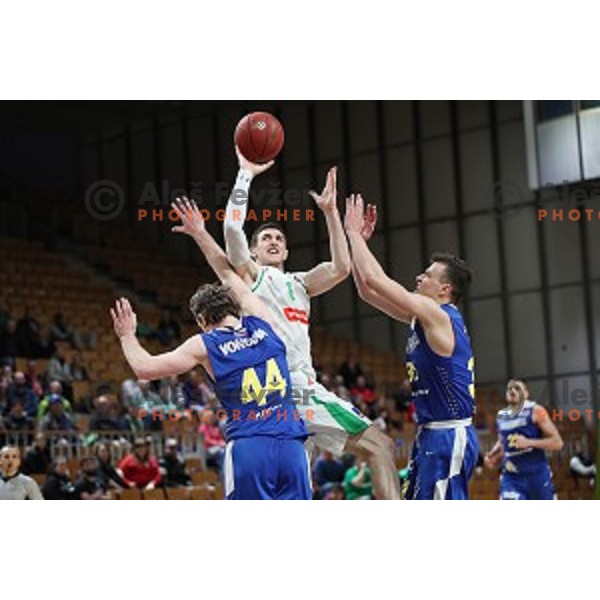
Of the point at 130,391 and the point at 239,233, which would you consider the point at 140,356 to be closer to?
the point at 239,233

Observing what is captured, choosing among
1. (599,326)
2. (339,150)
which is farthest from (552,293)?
(339,150)

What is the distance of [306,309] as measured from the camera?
9633mm

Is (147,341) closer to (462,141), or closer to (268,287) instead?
(462,141)

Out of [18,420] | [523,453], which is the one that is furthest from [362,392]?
[523,453]

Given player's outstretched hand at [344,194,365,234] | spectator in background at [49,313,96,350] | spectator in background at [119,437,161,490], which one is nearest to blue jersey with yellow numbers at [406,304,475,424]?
player's outstretched hand at [344,194,365,234]

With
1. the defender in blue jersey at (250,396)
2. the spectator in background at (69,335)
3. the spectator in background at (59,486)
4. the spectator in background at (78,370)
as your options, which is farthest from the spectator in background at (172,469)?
the defender in blue jersey at (250,396)

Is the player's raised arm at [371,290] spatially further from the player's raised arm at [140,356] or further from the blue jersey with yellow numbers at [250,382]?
the player's raised arm at [140,356]

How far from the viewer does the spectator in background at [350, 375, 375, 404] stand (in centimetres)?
1981

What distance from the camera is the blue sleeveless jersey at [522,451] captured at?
41.3ft

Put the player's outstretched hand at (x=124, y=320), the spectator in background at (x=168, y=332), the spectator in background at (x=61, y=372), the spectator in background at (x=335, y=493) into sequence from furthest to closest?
the spectator in background at (x=168, y=332)
the spectator in background at (x=61, y=372)
the spectator in background at (x=335, y=493)
the player's outstretched hand at (x=124, y=320)

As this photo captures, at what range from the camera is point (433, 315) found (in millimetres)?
8547

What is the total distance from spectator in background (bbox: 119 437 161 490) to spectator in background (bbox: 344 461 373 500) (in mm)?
1899

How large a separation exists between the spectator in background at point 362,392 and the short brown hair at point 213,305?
1145 cm
